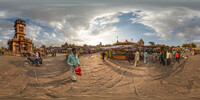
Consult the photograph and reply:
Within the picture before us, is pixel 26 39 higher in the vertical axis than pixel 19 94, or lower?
higher

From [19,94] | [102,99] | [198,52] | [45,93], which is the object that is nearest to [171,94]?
[102,99]

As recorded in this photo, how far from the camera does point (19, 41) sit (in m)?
26.4

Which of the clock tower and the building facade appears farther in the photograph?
the clock tower

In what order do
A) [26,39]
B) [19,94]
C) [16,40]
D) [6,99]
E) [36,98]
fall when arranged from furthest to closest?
1. [26,39]
2. [16,40]
3. [19,94]
4. [36,98]
5. [6,99]

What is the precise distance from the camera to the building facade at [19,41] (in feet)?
83.5

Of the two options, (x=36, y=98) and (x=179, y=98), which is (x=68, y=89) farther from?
(x=179, y=98)

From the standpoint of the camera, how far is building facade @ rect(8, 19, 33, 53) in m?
25.4

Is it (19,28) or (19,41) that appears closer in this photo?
(19,41)

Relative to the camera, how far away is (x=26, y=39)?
27828 millimetres

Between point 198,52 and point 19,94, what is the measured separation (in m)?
29.0

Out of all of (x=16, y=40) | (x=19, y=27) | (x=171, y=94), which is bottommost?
(x=171, y=94)

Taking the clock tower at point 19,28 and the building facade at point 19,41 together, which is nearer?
the building facade at point 19,41

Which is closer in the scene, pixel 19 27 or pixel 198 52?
pixel 198 52

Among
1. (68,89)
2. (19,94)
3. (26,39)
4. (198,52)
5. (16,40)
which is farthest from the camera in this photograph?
(26,39)
